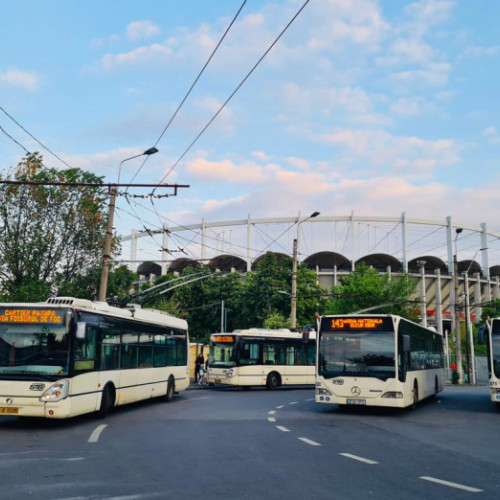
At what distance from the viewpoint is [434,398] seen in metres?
24.7

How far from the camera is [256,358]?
94.1 feet

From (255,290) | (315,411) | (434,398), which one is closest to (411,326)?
(315,411)

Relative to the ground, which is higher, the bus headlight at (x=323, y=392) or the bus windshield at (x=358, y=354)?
the bus windshield at (x=358, y=354)

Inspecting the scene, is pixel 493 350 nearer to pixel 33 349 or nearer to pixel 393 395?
pixel 393 395

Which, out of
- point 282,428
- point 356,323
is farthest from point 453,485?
point 356,323

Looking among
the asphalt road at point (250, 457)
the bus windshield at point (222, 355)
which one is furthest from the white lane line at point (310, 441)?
the bus windshield at point (222, 355)

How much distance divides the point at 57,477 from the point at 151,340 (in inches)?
460

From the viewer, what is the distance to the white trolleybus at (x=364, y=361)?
16562 mm

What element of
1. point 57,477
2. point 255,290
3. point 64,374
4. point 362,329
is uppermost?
point 255,290

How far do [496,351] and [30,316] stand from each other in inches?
509

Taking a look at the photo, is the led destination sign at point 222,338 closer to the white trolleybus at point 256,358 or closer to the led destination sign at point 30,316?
the white trolleybus at point 256,358

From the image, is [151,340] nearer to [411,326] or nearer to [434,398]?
[411,326]

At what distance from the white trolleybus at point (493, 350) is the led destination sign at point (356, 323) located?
2933 millimetres

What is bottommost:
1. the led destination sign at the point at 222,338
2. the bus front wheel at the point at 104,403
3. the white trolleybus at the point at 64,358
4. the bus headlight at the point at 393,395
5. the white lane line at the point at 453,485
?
the white lane line at the point at 453,485
